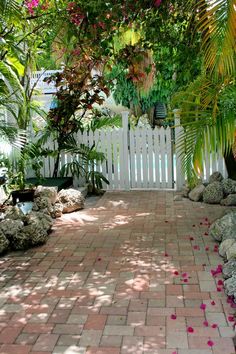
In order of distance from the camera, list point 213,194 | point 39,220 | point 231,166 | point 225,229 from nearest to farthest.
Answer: point 225,229
point 39,220
point 213,194
point 231,166

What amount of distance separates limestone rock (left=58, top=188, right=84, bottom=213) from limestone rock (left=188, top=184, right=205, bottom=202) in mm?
1728

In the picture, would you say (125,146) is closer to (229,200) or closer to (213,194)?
(213,194)

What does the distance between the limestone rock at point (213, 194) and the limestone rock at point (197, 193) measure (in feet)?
0.40

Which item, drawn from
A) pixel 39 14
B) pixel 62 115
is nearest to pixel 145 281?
pixel 39 14

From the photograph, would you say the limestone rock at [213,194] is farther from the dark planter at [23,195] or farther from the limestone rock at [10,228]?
the limestone rock at [10,228]

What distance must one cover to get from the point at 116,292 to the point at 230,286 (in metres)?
0.86

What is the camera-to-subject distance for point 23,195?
6066 millimetres

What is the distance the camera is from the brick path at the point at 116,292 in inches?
105

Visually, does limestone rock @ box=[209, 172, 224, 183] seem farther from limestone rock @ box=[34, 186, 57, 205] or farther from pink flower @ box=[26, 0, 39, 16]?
pink flower @ box=[26, 0, 39, 16]

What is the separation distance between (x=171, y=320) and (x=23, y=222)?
2.44 meters

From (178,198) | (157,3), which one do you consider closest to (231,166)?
(178,198)

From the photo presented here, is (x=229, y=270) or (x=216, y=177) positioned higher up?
(x=216, y=177)

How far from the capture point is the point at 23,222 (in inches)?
192

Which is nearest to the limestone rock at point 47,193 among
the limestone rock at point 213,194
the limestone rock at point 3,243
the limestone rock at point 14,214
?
the limestone rock at point 14,214
